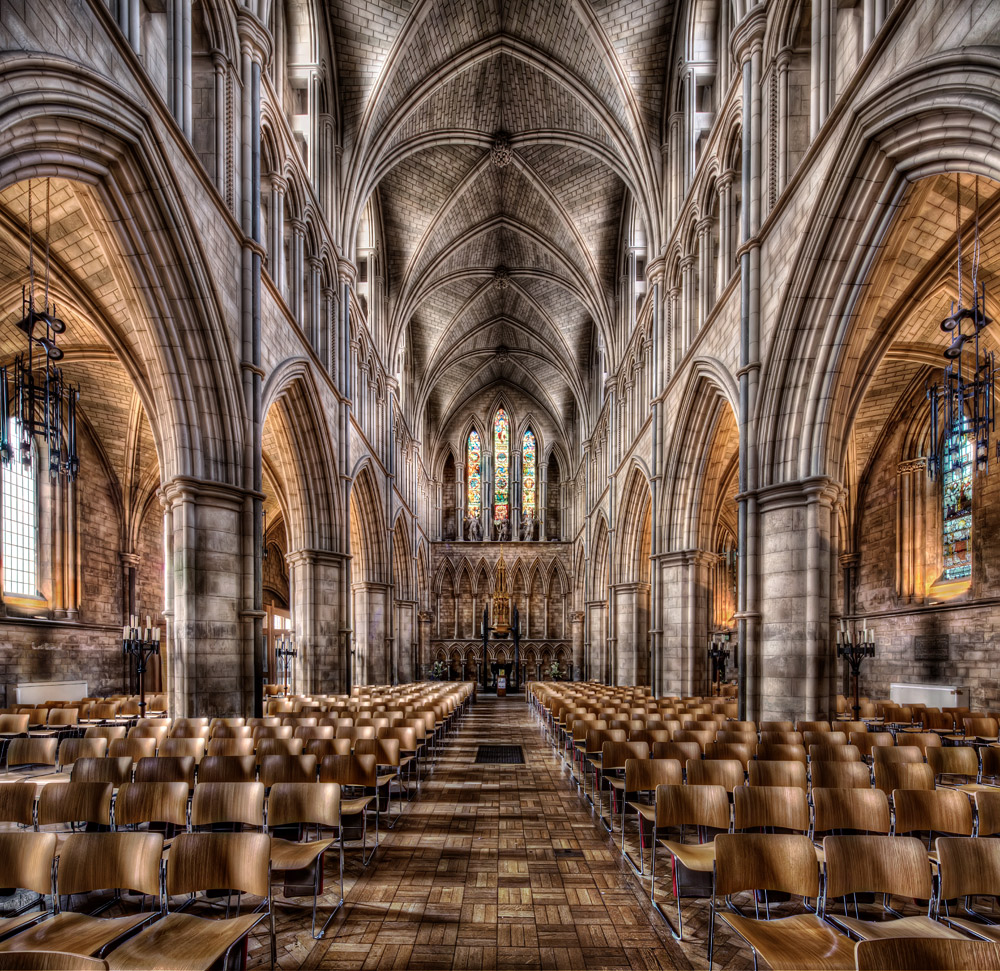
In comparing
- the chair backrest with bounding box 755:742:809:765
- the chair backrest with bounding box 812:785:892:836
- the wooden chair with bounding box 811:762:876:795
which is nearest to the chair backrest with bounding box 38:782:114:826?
the chair backrest with bounding box 812:785:892:836

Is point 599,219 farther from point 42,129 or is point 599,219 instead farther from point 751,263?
point 42,129

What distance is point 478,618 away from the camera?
129 feet

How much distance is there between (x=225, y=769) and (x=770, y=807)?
4102 millimetres

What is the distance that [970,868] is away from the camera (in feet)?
11.7

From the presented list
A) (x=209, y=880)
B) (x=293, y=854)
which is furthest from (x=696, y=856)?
(x=209, y=880)

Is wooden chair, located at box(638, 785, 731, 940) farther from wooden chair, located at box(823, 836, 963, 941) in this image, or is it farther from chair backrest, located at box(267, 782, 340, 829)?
chair backrest, located at box(267, 782, 340, 829)

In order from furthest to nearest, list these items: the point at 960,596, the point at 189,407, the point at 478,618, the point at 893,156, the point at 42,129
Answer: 1. the point at 478,618
2. the point at 960,596
3. the point at 189,407
4. the point at 893,156
5. the point at 42,129

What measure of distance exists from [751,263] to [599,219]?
15066 mm

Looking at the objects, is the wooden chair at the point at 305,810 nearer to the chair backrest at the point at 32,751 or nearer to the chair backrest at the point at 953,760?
the chair backrest at the point at 32,751

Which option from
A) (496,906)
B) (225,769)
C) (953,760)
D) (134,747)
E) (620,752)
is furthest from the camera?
(134,747)

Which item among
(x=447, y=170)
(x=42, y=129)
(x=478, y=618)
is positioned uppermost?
(x=447, y=170)

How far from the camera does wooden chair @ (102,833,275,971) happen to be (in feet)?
10.8

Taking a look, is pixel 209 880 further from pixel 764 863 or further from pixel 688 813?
pixel 688 813

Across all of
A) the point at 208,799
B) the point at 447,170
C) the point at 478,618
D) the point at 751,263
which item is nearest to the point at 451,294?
the point at 447,170
